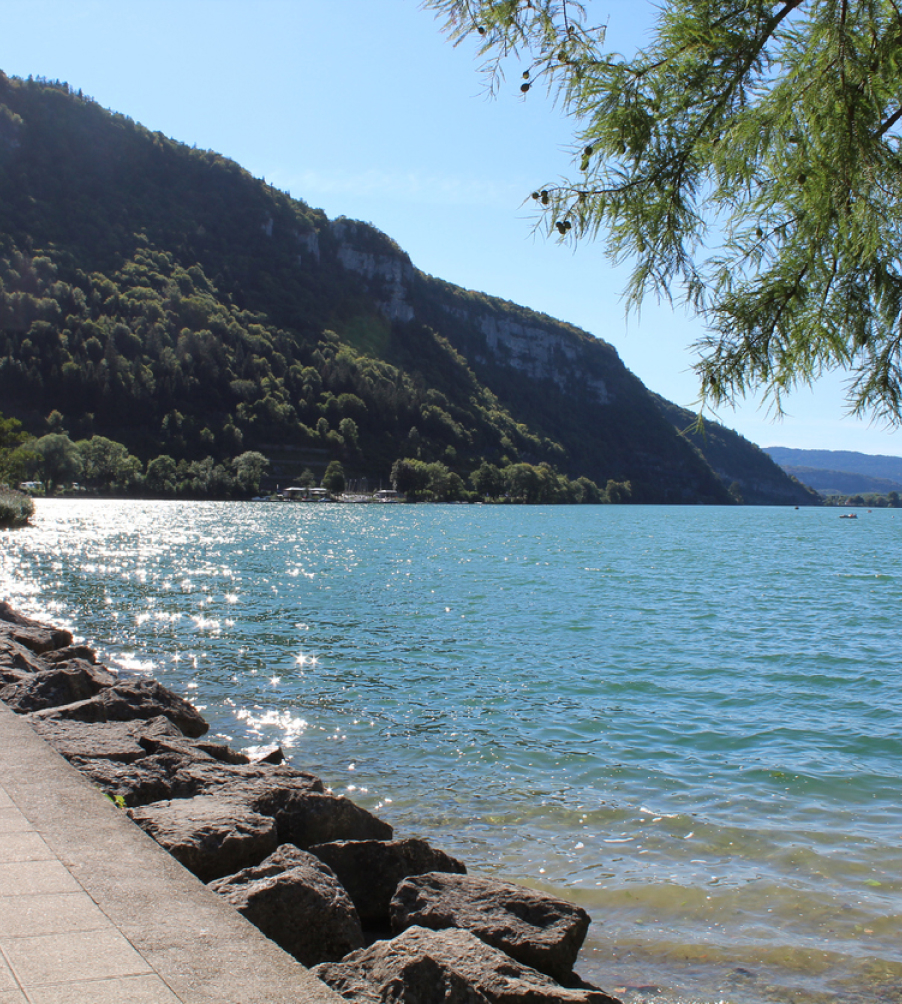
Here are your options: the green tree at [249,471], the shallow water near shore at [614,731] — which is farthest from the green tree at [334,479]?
the shallow water near shore at [614,731]

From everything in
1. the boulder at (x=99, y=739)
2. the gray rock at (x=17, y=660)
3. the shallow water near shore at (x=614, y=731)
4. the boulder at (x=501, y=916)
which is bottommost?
the shallow water near shore at (x=614, y=731)

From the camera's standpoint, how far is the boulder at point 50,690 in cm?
906

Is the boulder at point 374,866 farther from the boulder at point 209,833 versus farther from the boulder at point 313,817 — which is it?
the boulder at point 209,833

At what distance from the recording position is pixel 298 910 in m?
4.60

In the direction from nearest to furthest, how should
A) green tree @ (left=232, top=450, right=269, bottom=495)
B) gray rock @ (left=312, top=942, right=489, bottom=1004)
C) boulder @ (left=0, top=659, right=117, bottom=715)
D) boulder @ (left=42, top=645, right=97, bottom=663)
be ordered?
gray rock @ (left=312, top=942, right=489, bottom=1004) → boulder @ (left=0, top=659, right=117, bottom=715) → boulder @ (left=42, top=645, right=97, bottom=663) → green tree @ (left=232, top=450, right=269, bottom=495)

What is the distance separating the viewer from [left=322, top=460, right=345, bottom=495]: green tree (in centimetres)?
17650

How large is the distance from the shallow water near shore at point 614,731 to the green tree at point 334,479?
142m

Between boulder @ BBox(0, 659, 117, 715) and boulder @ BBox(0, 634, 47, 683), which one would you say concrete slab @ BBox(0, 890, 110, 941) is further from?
boulder @ BBox(0, 634, 47, 683)

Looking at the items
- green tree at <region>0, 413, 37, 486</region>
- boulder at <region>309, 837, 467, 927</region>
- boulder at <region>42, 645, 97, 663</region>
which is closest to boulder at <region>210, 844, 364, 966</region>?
boulder at <region>309, 837, 467, 927</region>

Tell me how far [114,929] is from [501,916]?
8.72ft

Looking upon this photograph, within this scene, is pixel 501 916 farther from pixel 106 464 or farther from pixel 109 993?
pixel 106 464

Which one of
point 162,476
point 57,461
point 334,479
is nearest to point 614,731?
point 57,461

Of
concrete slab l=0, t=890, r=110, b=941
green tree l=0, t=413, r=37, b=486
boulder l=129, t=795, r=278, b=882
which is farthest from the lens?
green tree l=0, t=413, r=37, b=486

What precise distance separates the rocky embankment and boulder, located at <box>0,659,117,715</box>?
0.83m
